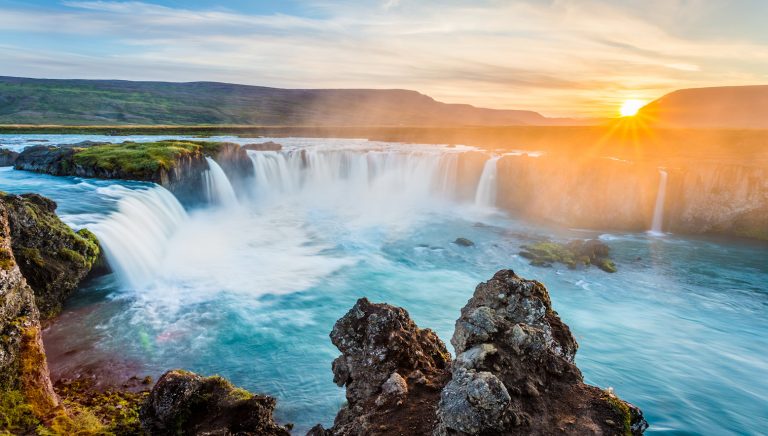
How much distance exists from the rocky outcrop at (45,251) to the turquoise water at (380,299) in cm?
111

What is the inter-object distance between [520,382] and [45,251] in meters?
16.8

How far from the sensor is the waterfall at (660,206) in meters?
36.6

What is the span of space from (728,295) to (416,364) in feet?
77.9

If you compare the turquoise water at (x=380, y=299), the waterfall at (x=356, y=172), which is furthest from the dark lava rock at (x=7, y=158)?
the waterfall at (x=356, y=172)

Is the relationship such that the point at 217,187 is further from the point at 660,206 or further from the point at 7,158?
the point at 660,206

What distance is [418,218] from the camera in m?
41.5

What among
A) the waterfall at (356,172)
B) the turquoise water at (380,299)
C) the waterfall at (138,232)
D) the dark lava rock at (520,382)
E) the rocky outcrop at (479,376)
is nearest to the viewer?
the dark lava rock at (520,382)

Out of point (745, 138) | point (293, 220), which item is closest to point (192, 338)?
point (293, 220)

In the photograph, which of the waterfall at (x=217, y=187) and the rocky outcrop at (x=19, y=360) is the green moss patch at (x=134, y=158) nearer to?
the waterfall at (x=217, y=187)

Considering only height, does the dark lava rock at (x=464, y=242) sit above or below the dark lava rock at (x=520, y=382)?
below

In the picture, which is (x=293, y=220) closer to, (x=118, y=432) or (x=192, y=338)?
(x=192, y=338)

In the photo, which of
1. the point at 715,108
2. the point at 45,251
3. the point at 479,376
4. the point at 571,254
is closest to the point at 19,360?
the point at 45,251

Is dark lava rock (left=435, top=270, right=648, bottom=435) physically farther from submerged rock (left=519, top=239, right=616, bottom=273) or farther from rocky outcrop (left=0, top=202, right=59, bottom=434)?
submerged rock (left=519, top=239, right=616, bottom=273)

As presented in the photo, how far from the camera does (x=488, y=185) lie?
149 feet
